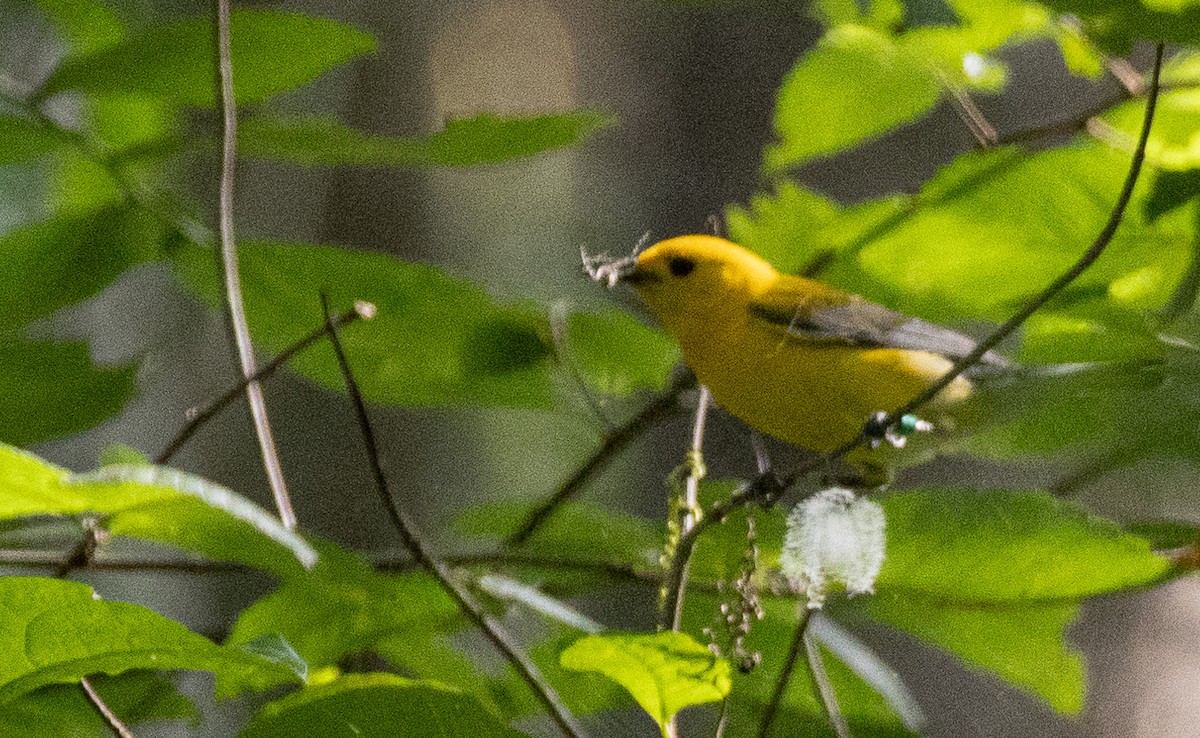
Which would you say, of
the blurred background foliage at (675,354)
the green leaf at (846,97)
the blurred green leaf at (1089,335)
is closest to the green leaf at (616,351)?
the blurred background foliage at (675,354)

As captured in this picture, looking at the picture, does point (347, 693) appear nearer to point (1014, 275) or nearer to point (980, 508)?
point (980, 508)

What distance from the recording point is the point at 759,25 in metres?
0.88

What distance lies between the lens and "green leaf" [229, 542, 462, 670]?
0.53m

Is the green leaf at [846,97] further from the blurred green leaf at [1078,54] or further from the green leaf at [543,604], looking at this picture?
the green leaf at [543,604]

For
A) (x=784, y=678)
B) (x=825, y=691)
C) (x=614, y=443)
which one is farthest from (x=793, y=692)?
(x=614, y=443)

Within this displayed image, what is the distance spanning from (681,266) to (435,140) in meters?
0.21

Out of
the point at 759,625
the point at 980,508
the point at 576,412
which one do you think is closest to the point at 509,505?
the point at 576,412

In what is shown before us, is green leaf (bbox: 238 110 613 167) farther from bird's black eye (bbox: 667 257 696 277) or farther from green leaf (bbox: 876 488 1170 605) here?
green leaf (bbox: 876 488 1170 605)

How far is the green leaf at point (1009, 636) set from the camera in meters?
0.57

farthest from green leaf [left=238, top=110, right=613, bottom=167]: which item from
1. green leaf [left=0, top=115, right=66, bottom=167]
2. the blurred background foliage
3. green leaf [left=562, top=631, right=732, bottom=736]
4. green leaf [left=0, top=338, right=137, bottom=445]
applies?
green leaf [left=562, top=631, right=732, bottom=736]

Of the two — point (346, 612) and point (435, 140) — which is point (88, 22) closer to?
point (435, 140)

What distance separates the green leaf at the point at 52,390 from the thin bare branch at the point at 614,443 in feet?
0.99

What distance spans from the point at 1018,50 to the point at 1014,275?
0.25m

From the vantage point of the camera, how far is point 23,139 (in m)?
0.65
